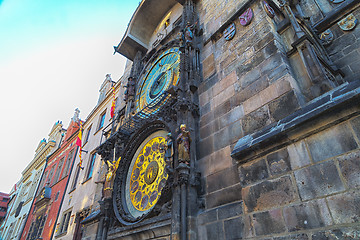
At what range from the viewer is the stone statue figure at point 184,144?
5.00 m

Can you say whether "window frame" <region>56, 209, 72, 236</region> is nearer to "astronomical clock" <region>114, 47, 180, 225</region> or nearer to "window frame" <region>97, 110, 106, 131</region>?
"window frame" <region>97, 110, 106, 131</region>

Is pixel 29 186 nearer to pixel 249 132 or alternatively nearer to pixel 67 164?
pixel 67 164

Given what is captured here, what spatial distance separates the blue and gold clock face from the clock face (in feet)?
4.12

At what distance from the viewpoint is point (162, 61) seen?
9.07 m

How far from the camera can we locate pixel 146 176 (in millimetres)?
6449

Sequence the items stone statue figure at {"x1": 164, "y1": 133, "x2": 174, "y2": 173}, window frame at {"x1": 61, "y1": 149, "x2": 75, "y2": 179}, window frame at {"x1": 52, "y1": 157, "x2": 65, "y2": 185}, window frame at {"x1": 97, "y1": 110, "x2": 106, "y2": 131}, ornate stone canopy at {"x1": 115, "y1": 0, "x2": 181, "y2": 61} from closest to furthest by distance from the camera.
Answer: stone statue figure at {"x1": 164, "y1": 133, "x2": 174, "y2": 173} < ornate stone canopy at {"x1": 115, "y1": 0, "x2": 181, "y2": 61} < window frame at {"x1": 97, "y1": 110, "x2": 106, "y2": 131} < window frame at {"x1": 61, "y1": 149, "x2": 75, "y2": 179} < window frame at {"x1": 52, "y1": 157, "x2": 65, "y2": 185}

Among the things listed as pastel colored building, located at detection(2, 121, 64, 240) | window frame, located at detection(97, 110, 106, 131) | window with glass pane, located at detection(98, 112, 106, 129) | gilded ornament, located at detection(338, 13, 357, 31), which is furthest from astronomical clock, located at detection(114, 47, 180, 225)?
pastel colored building, located at detection(2, 121, 64, 240)

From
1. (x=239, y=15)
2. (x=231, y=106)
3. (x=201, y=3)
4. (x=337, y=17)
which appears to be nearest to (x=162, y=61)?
(x=201, y=3)

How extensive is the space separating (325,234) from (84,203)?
11.3 meters

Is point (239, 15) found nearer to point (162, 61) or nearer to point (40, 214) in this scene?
point (162, 61)

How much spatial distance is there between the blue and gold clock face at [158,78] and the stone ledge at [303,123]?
3.97 meters

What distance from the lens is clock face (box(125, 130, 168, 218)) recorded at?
19.5 feet

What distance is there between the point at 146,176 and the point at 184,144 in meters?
1.94

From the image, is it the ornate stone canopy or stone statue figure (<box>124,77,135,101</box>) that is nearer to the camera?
stone statue figure (<box>124,77,135,101</box>)
